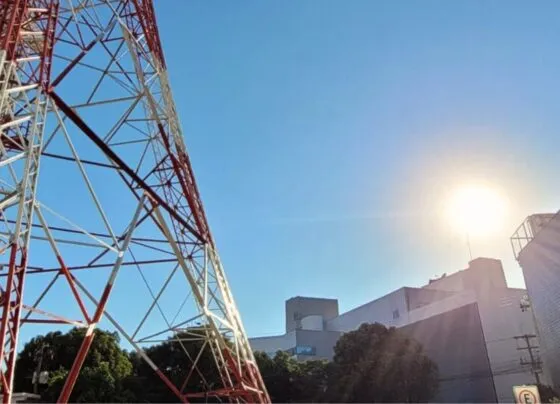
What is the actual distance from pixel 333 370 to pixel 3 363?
95.2 ft

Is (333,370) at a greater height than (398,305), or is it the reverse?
(398,305)

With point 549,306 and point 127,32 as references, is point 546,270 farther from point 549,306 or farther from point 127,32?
point 127,32

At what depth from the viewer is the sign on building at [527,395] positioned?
795 cm

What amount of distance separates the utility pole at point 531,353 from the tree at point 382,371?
780 centimetres

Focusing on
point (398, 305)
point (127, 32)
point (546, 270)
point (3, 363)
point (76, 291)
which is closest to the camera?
point (3, 363)

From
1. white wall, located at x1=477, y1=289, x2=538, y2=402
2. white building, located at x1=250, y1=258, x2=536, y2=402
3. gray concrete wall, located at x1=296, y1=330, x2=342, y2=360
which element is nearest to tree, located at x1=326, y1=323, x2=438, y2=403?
white building, located at x1=250, y1=258, x2=536, y2=402

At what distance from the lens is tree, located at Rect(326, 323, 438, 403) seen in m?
30.9

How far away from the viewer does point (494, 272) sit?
43.5 m

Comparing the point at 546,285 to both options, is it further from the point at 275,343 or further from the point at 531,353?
the point at 275,343

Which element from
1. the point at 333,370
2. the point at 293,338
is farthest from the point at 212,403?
the point at 293,338

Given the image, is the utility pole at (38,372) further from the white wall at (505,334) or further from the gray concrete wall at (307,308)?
the gray concrete wall at (307,308)

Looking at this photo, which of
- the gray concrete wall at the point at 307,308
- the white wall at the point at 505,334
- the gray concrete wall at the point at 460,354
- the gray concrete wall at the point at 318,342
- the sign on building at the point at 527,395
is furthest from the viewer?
the gray concrete wall at the point at 307,308

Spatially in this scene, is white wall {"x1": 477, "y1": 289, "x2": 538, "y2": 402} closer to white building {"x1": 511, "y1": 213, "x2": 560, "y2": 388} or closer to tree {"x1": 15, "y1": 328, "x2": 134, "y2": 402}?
white building {"x1": 511, "y1": 213, "x2": 560, "y2": 388}

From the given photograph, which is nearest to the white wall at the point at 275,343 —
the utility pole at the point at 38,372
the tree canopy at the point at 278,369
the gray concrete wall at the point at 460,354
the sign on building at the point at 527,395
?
the gray concrete wall at the point at 460,354
